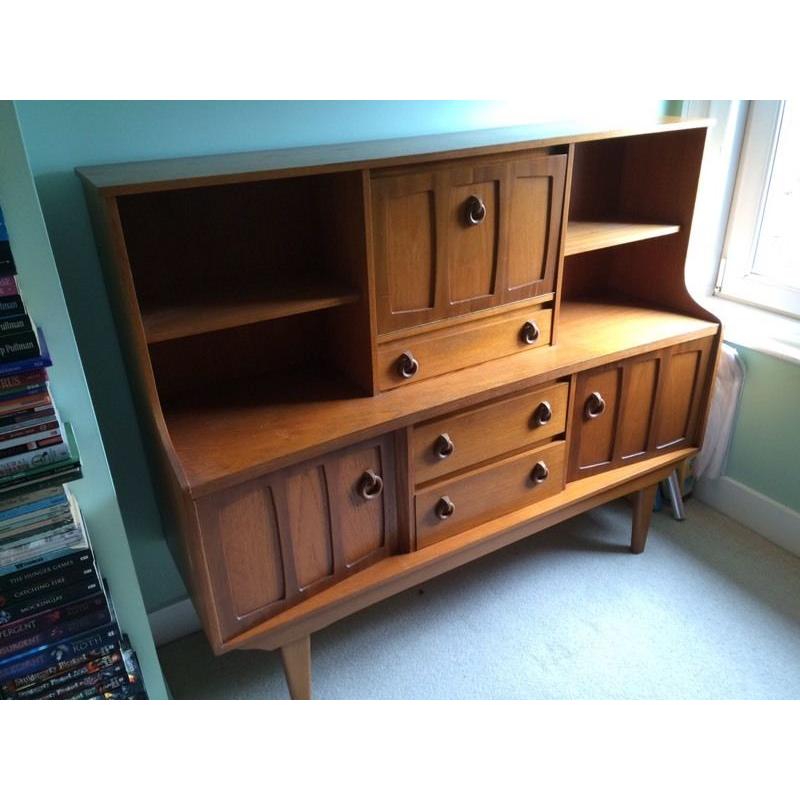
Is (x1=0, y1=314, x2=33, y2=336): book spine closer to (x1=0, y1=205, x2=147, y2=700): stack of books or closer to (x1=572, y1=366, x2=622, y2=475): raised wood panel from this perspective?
(x1=0, y1=205, x2=147, y2=700): stack of books

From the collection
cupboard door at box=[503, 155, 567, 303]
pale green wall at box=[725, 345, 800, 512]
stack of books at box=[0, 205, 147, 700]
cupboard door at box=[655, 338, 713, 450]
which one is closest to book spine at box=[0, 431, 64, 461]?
stack of books at box=[0, 205, 147, 700]

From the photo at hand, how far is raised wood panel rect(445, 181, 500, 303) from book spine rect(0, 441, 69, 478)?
2.78 feet

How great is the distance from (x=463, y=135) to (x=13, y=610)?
1.40 metres

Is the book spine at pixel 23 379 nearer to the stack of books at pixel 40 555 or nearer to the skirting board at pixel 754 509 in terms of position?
the stack of books at pixel 40 555

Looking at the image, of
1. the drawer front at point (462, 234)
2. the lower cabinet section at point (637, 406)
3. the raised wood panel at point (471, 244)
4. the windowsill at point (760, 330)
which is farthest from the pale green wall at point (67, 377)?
the windowsill at point (760, 330)

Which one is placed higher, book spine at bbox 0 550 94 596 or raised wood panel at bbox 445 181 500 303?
raised wood panel at bbox 445 181 500 303

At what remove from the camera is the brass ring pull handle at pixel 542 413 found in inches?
64.4

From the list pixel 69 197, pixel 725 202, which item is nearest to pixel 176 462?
pixel 69 197

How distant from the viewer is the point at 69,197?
1.34 metres

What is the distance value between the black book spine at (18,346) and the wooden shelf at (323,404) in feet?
1.12

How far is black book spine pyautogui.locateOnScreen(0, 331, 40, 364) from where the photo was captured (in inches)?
38.9

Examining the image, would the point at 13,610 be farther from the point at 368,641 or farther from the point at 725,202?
the point at 725,202

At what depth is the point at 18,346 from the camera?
1.00m

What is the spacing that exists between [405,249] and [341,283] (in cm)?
16
